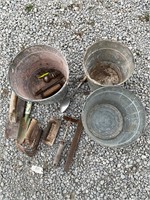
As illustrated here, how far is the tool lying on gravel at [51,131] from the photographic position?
313cm

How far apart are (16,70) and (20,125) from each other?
61 centimetres

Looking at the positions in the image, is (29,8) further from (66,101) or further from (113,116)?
(113,116)

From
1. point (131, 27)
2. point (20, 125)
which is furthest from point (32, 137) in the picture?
point (131, 27)

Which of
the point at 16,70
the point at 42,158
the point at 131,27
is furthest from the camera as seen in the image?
the point at 131,27

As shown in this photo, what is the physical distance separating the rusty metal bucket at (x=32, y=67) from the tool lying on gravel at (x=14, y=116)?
0.63 ft

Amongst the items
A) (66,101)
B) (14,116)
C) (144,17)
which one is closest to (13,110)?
(14,116)

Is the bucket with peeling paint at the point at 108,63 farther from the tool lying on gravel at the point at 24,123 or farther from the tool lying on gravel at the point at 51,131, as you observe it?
the tool lying on gravel at the point at 24,123

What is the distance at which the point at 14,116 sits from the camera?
3.16 m

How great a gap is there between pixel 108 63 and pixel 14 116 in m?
1.15

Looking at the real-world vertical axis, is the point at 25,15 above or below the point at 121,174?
above

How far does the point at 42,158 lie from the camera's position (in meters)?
3.15

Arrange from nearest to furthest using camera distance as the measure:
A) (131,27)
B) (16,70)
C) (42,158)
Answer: (16,70), (42,158), (131,27)

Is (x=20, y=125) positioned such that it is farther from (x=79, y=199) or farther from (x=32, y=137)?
(x=79, y=199)

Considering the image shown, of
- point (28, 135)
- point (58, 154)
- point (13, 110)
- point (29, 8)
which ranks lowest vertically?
point (58, 154)
